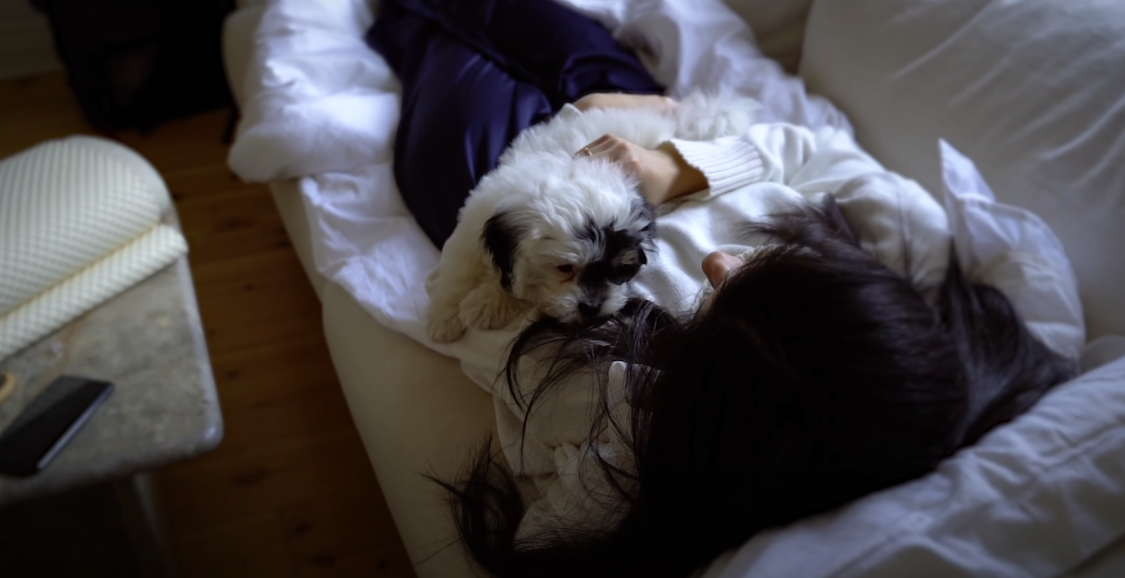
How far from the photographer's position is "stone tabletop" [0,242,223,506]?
3.36 feet

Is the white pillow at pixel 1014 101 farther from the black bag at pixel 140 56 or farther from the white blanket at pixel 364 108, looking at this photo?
the black bag at pixel 140 56

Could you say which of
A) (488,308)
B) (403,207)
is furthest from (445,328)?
(403,207)

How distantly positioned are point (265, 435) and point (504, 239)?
3.08 feet

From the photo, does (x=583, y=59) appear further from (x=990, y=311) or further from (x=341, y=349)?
(x=990, y=311)

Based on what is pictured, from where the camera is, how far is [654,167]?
1127mm

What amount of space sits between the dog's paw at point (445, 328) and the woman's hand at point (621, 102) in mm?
478

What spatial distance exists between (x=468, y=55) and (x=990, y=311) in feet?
3.55

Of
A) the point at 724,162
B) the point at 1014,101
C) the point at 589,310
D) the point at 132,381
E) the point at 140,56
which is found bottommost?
the point at 140,56

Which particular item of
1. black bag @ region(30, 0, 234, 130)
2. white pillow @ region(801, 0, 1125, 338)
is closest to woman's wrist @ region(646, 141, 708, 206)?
white pillow @ region(801, 0, 1125, 338)

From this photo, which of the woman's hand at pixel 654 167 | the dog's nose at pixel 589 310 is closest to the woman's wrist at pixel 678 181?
the woman's hand at pixel 654 167

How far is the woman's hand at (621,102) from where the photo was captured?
1359mm

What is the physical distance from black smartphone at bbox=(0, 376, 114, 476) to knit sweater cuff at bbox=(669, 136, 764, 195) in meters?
0.94

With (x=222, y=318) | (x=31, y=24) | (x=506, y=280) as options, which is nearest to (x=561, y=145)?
(x=506, y=280)

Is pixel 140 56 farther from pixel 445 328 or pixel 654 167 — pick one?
pixel 654 167
